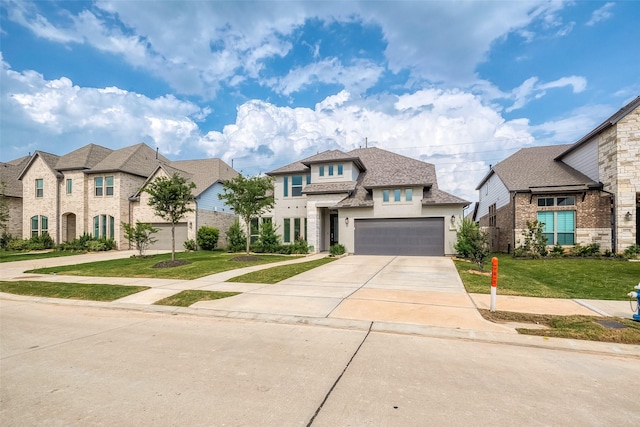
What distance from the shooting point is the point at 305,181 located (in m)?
24.0

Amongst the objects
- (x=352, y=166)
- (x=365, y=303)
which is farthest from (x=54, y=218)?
(x=365, y=303)

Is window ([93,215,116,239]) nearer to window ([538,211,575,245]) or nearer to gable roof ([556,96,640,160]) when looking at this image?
window ([538,211,575,245])

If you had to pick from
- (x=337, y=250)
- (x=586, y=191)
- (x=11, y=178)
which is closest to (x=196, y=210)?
(x=337, y=250)

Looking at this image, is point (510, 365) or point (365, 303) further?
point (365, 303)

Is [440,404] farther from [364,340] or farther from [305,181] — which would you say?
[305,181]

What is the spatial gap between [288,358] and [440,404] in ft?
7.16

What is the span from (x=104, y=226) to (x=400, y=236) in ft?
77.7

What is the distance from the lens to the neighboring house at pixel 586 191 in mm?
16812

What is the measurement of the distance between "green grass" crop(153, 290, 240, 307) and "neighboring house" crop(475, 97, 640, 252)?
1858cm

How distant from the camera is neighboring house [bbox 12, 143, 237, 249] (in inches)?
1022

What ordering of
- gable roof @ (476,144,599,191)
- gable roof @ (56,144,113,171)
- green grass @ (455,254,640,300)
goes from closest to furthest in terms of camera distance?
green grass @ (455,254,640,300)
gable roof @ (476,144,599,191)
gable roof @ (56,144,113,171)

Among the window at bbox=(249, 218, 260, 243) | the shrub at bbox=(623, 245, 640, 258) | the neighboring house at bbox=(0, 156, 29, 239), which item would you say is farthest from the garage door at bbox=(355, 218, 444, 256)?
the neighboring house at bbox=(0, 156, 29, 239)

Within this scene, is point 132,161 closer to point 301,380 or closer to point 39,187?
point 39,187

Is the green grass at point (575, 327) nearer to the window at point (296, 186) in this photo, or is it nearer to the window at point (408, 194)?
the window at point (408, 194)
